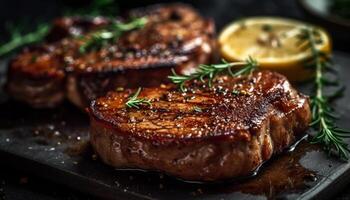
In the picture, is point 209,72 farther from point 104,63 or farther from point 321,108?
point 104,63

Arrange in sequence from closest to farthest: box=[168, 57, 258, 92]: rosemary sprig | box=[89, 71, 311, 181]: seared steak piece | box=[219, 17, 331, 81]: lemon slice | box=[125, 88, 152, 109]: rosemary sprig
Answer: box=[89, 71, 311, 181]: seared steak piece < box=[125, 88, 152, 109]: rosemary sprig < box=[168, 57, 258, 92]: rosemary sprig < box=[219, 17, 331, 81]: lemon slice

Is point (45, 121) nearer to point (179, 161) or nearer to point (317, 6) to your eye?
point (179, 161)

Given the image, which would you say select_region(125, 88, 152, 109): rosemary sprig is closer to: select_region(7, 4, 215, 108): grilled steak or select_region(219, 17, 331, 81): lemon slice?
select_region(7, 4, 215, 108): grilled steak

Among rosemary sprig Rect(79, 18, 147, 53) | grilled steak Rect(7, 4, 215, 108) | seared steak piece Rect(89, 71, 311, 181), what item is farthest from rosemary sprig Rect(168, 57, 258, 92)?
rosemary sprig Rect(79, 18, 147, 53)

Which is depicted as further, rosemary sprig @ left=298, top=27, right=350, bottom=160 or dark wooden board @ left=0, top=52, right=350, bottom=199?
rosemary sprig @ left=298, top=27, right=350, bottom=160

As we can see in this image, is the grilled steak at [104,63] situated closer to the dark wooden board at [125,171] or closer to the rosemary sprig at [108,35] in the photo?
the rosemary sprig at [108,35]

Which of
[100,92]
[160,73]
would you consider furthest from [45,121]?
[160,73]

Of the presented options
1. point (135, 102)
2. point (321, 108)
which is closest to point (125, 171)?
point (135, 102)
